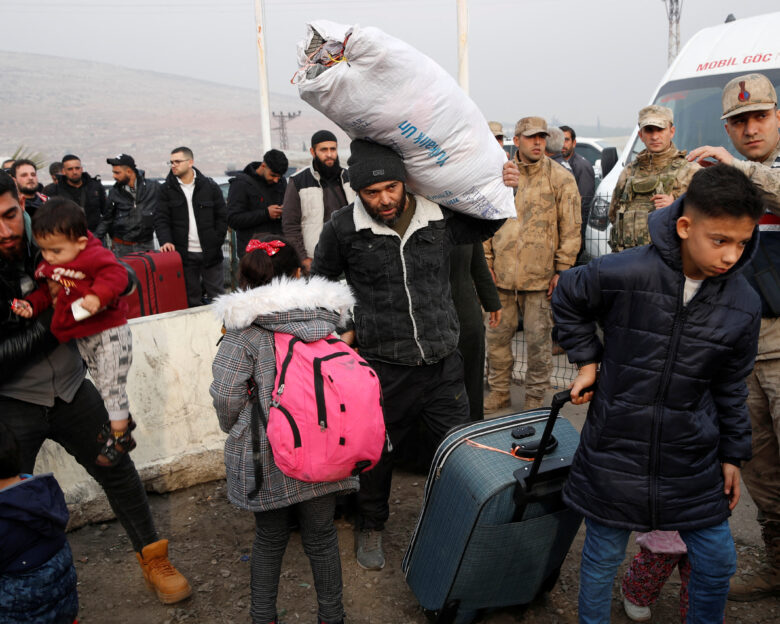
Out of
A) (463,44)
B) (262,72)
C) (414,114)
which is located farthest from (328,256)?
(262,72)

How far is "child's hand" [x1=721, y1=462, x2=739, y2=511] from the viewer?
226cm

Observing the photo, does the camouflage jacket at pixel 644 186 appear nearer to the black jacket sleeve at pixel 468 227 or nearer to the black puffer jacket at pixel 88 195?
the black jacket sleeve at pixel 468 227

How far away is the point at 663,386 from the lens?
2141 millimetres

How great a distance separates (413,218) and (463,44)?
8416 mm

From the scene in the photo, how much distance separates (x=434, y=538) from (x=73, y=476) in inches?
84.2

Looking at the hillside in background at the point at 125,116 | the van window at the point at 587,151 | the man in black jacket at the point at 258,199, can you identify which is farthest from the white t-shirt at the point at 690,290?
the hillside in background at the point at 125,116

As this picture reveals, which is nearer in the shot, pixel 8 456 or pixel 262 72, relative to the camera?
pixel 8 456

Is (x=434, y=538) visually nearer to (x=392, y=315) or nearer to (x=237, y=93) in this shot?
(x=392, y=315)

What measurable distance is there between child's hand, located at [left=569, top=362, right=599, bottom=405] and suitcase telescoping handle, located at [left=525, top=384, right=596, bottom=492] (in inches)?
0.5

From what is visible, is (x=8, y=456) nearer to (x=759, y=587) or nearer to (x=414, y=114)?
(x=414, y=114)

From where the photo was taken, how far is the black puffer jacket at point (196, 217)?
7.43 m

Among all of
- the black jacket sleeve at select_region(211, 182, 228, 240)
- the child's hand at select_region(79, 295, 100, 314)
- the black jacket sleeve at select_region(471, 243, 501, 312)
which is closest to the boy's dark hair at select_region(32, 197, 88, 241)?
the child's hand at select_region(79, 295, 100, 314)

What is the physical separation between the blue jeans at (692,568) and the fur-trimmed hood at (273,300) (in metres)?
1.22

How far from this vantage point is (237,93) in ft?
458
